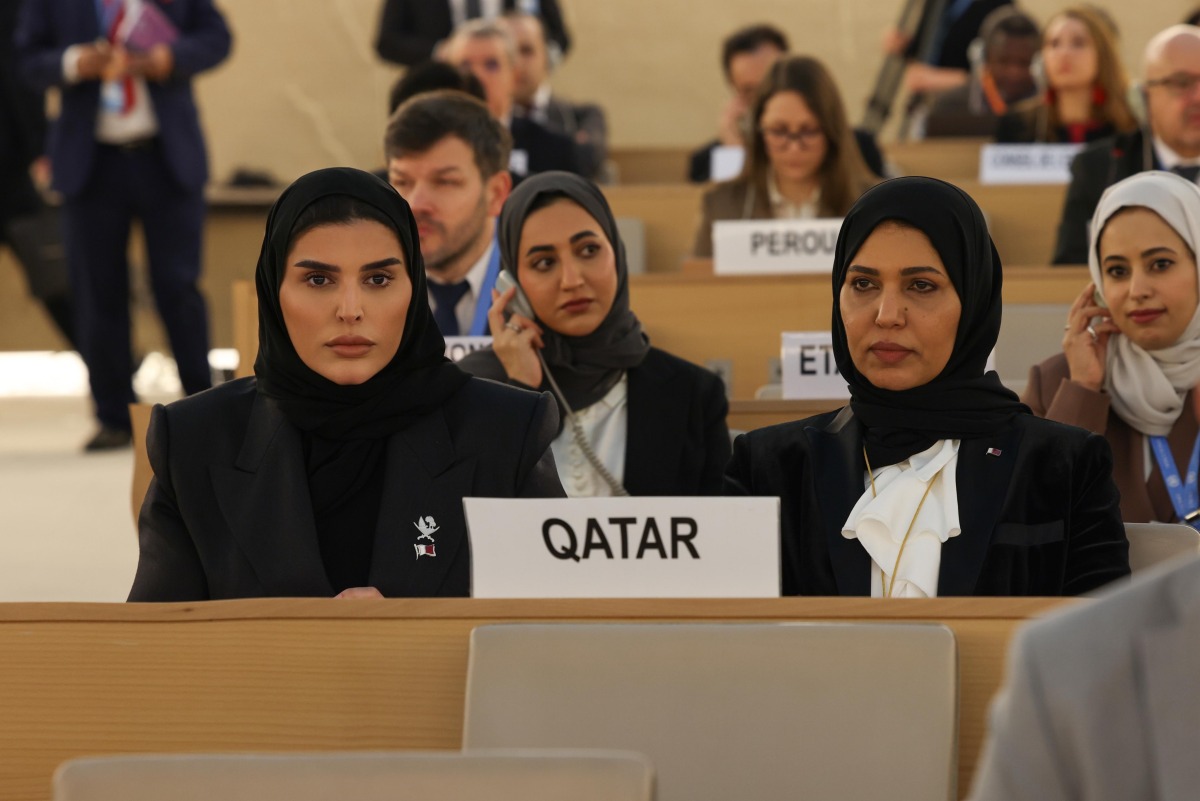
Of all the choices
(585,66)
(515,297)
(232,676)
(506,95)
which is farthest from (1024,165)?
(585,66)

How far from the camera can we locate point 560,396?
3.27 meters

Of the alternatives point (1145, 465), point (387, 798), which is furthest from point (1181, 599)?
point (1145, 465)

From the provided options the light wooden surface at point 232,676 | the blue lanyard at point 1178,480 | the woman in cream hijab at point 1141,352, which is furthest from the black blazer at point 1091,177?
the light wooden surface at point 232,676

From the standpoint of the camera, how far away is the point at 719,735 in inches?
68.0

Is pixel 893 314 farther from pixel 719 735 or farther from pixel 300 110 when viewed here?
pixel 300 110

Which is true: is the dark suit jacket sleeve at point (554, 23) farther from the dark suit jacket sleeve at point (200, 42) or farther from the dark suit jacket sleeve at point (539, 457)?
the dark suit jacket sleeve at point (539, 457)

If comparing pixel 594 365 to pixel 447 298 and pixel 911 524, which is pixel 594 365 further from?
pixel 911 524

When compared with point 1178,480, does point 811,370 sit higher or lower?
higher

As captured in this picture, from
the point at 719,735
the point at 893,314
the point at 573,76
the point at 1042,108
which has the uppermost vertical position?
the point at 573,76

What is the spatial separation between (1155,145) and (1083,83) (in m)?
1.52

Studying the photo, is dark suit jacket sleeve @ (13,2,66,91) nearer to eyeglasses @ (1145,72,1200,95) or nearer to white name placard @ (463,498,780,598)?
eyeglasses @ (1145,72,1200,95)

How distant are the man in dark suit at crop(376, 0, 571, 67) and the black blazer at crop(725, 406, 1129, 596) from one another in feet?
19.6

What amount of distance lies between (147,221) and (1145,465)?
4.38 metres

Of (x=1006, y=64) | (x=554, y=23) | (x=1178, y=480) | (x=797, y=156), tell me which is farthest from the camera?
(x=554, y=23)
